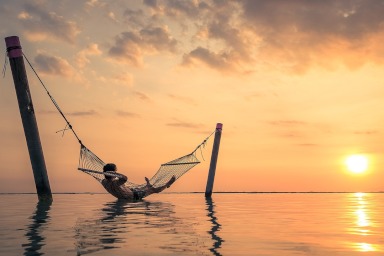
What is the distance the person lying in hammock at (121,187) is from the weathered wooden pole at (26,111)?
122 inches

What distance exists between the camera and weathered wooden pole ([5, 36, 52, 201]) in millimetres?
20203

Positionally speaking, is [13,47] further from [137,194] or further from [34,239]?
[34,239]

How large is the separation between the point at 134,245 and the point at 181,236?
1488 mm

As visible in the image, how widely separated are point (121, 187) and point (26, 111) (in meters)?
6.44

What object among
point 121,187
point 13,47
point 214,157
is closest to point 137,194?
point 121,187

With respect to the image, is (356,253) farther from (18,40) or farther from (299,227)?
(18,40)

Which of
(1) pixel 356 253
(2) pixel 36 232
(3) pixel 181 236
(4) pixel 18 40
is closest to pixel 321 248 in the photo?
(1) pixel 356 253

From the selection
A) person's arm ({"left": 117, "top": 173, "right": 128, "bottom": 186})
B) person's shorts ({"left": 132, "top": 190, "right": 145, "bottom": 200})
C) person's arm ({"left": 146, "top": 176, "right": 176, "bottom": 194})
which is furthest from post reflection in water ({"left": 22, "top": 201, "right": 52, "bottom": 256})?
person's arm ({"left": 146, "top": 176, "right": 176, "bottom": 194})

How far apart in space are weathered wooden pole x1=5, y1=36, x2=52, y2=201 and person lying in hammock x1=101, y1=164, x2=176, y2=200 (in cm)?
309

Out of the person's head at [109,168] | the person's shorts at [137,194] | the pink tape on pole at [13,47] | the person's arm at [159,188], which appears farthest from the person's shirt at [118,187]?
the pink tape on pole at [13,47]

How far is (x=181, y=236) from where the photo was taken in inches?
361

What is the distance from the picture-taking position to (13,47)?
20.8 m

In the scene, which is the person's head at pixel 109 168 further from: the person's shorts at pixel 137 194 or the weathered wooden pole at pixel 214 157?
the weathered wooden pole at pixel 214 157

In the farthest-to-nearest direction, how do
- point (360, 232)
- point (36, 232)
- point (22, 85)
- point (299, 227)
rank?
point (22, 85)
point (299, 227)
point (360, 232)
point (36, 232)
